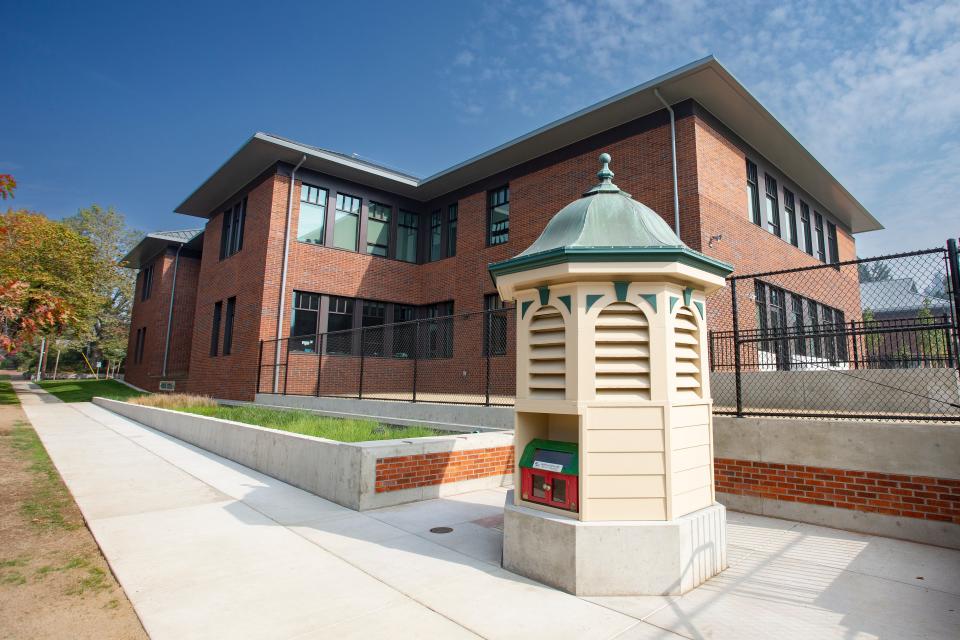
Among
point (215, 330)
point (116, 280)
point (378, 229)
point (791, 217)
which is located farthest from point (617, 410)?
point (116, 280)

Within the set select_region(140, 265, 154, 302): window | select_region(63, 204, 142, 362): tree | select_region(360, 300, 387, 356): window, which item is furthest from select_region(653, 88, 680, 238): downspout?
select_region(63, 204, 142, 362): tree

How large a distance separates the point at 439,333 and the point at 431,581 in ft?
46.4

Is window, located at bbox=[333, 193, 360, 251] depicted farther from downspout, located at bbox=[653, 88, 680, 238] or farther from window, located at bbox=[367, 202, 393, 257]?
downspout, located at bbox=[653, 88, 680, 238]

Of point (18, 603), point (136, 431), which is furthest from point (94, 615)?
point (136, 431)

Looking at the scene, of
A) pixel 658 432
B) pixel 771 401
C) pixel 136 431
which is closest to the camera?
pixel 658 432

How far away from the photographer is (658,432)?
400cm

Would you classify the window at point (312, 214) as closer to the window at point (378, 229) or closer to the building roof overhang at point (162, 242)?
the window at point (378, 229)

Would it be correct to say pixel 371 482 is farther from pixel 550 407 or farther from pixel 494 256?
pixel 494 256

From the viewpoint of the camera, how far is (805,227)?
723 inches

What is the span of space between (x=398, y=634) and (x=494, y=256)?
14.4 meters

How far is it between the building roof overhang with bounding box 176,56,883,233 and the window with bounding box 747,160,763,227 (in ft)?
2.32

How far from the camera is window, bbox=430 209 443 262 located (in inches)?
784

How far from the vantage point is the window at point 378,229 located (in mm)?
19203

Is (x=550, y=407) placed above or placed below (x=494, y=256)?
below
